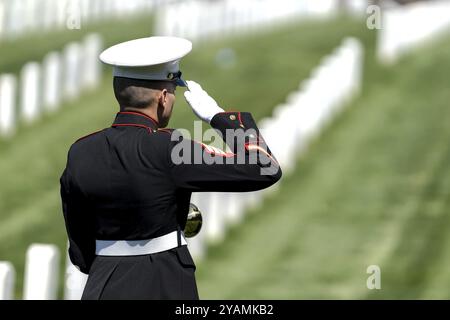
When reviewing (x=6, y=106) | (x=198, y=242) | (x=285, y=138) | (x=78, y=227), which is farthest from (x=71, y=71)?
(x=78, y=227)

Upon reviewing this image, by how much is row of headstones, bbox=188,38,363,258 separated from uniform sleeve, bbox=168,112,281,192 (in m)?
7.67

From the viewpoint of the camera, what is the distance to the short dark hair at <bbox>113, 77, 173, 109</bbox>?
5.13 m

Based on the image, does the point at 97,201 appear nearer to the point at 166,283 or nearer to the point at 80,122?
the point at 166,283

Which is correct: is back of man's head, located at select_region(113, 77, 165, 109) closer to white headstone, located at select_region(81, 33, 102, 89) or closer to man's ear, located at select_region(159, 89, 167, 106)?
man's ear, located at select_region(159, 89, 167, 106)

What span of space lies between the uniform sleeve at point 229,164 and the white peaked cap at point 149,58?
351 millimetres

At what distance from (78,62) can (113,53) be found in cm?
1711

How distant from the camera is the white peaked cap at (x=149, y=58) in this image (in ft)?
16.8

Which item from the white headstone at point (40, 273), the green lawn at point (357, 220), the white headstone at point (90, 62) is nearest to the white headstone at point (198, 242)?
the green lawn at point (357, 220)

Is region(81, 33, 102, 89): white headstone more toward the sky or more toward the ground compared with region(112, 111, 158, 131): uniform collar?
more toward the ground

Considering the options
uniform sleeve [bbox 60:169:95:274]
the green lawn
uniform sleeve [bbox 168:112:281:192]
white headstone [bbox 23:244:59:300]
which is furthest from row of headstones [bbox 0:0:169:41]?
uniform sleeve [bbox 168:112:281:192]

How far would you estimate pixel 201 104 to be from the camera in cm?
510

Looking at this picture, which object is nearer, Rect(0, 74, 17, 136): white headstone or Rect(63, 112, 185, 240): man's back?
Rect(63, 112, 185, 240): man's back

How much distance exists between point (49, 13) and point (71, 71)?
9.08 meters

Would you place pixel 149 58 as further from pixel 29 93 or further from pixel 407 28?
pixel 407 28
